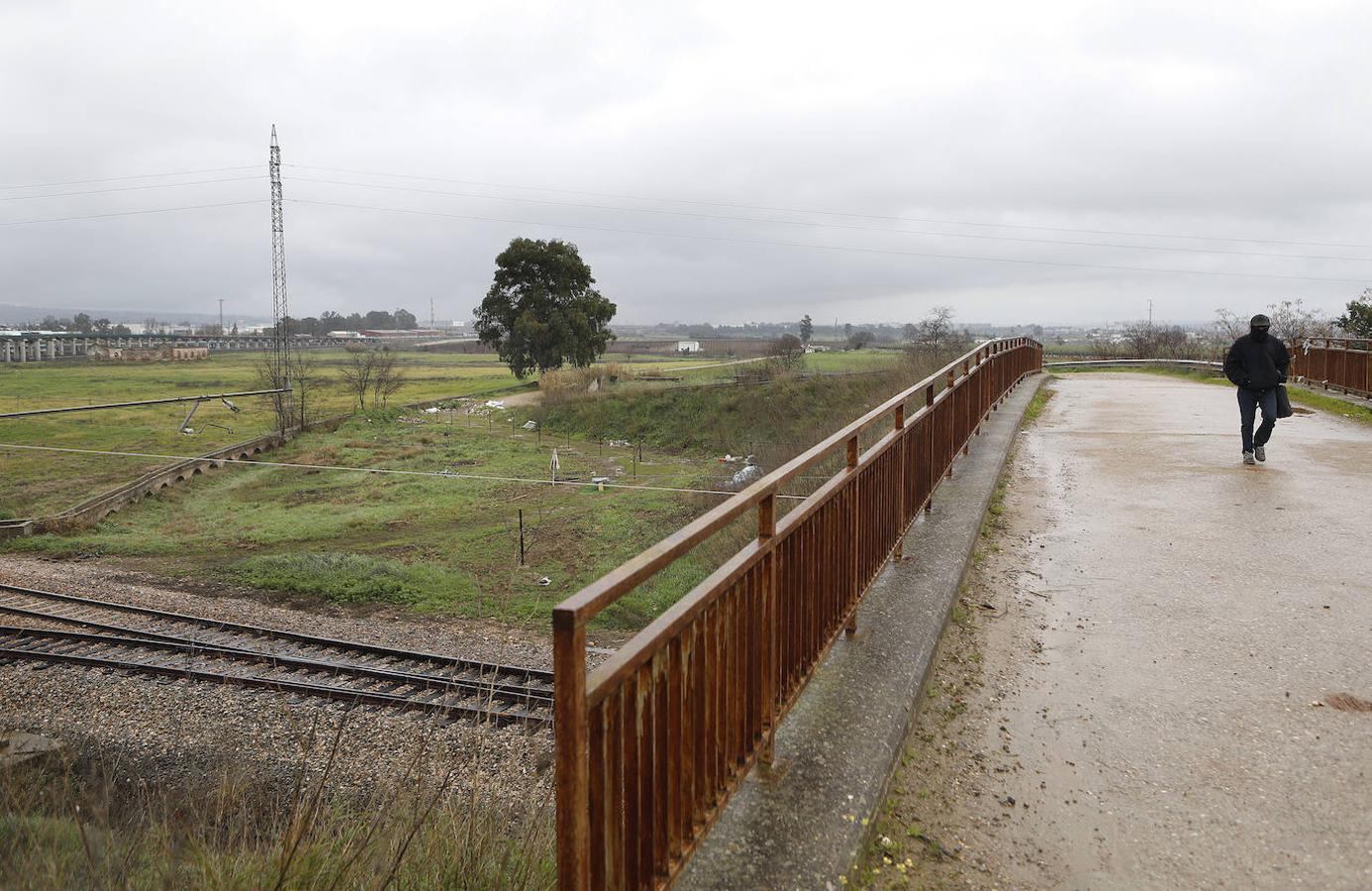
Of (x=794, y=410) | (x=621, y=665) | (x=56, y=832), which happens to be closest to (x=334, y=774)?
(x=56, y=832)

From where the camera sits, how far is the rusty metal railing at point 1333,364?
15.0 meters

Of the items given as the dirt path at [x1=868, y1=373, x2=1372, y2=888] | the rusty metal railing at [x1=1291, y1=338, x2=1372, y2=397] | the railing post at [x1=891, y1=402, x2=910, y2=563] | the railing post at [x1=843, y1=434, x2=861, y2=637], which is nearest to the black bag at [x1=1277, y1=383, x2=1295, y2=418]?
the dirt path at [x1=868, y1=373, x2=1372, y2=888]

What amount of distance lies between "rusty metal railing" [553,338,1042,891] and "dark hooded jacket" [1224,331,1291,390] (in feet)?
21.7

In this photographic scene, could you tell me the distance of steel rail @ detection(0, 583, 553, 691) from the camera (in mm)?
10414

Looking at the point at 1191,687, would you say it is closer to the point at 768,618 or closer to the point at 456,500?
the point at 768,618

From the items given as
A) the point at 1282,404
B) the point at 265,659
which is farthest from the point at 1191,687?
the point at 265,659

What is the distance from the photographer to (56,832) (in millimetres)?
3154

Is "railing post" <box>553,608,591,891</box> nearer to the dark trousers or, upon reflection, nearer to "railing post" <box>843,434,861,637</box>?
"railing post" <box>843,434,861,637</box>

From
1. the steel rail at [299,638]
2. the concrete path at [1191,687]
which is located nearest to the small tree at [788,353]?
the steel rail at [299,638]

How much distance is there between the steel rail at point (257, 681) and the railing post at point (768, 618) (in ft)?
20.3

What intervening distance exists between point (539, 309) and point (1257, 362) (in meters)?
50.6

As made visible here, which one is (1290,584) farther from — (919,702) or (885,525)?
(919,702)

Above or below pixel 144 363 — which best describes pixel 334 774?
below

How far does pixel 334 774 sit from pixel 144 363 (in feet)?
256
